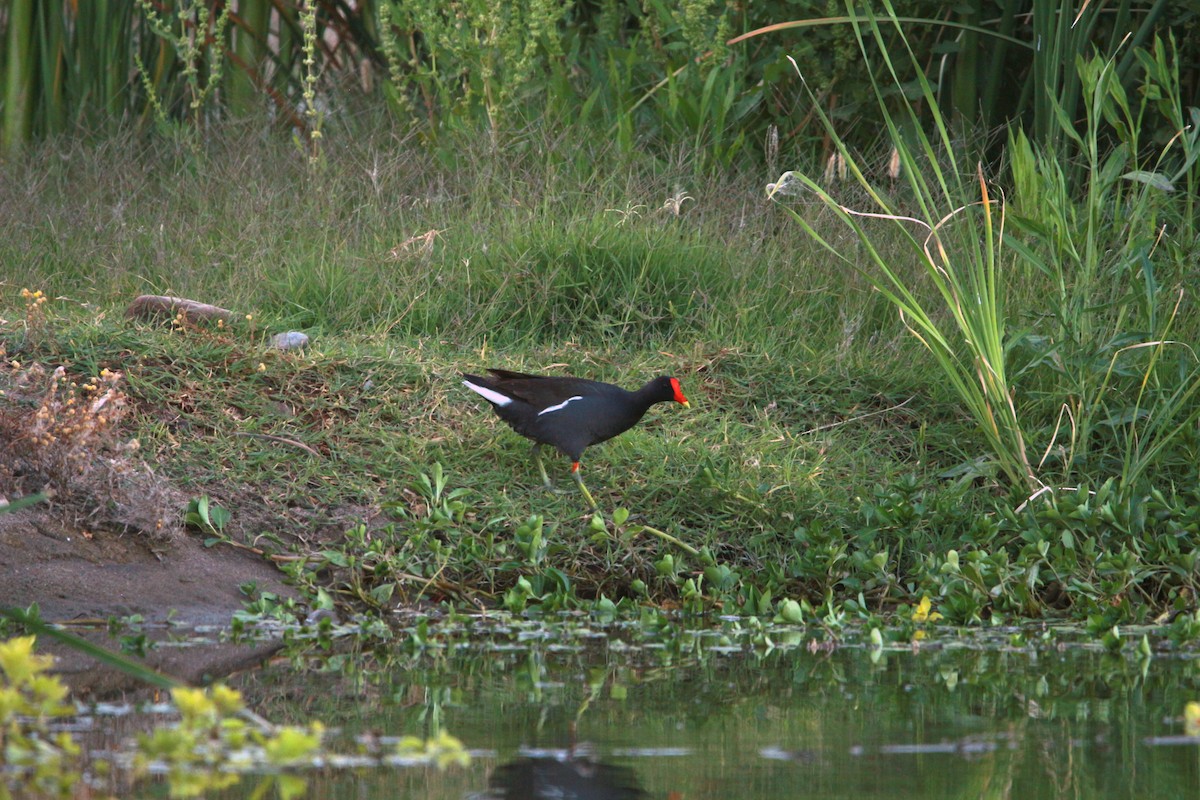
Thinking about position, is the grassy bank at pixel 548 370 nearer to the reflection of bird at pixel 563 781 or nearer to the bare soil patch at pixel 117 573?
the bare soil patch at pixel 117 573

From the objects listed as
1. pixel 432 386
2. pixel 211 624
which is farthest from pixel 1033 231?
pixel 211 624

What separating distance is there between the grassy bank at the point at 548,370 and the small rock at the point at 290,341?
0.05 m

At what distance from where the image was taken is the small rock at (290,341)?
555cm

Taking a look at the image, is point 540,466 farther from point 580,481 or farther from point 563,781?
point 563,781

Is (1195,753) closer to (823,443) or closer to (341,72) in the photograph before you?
(823,443)

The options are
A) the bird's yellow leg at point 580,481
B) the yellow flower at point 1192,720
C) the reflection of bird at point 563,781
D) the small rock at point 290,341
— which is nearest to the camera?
the reflection of bird at point 563,781

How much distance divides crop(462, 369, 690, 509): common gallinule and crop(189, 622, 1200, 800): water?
836 millimetres

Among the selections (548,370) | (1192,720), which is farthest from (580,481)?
(1192,720)

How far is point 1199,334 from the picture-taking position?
18.3ft

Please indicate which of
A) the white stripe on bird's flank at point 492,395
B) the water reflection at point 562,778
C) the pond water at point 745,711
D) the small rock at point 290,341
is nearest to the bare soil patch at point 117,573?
the pond water at point 745,711

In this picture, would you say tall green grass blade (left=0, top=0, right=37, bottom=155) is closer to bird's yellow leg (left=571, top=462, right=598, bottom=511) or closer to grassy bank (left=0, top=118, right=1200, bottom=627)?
grassy bank (left=0, top=118, right=1200, bottom=627)

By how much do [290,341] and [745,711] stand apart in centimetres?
293

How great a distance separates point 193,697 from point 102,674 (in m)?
1.07

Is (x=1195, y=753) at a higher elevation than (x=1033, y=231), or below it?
below
